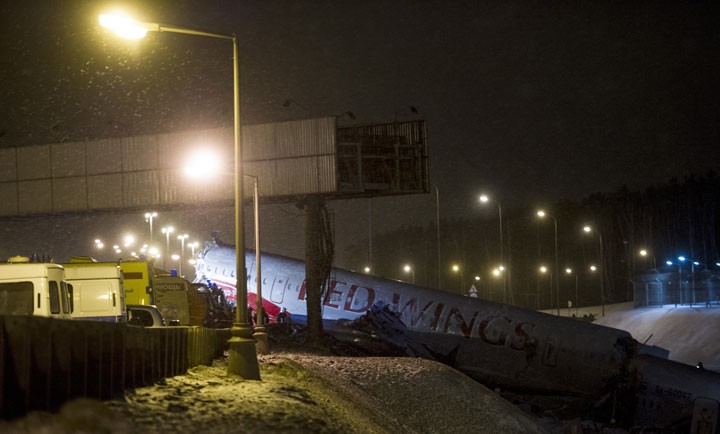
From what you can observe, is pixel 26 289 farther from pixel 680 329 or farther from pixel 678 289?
pixel 678 289

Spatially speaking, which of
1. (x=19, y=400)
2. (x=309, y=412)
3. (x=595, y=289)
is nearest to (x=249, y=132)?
(x=309, y=412)

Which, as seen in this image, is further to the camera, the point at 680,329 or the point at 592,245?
the point at 592,245

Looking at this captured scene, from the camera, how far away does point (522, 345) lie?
32.3 metres

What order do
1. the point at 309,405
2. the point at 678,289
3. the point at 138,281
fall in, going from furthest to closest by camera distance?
the point at 678,289
the point at 138,281
the point at 309,405

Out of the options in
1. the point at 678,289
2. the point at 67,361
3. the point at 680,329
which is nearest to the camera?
the point at 67,361

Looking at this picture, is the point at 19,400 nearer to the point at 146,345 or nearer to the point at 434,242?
the point at 146,345

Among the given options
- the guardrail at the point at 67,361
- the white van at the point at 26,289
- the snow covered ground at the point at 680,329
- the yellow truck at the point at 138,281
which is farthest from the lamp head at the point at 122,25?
the snow covered ground at the point at 680,329

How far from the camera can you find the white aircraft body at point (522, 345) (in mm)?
28172

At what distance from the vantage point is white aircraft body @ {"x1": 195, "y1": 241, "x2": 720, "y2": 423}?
2817cm

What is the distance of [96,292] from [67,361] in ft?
43.6

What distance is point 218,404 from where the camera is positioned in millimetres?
12234

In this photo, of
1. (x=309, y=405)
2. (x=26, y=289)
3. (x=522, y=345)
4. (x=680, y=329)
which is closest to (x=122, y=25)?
(x=26, y=289)

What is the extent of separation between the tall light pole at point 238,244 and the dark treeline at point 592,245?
68355mm

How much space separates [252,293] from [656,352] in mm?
20133
